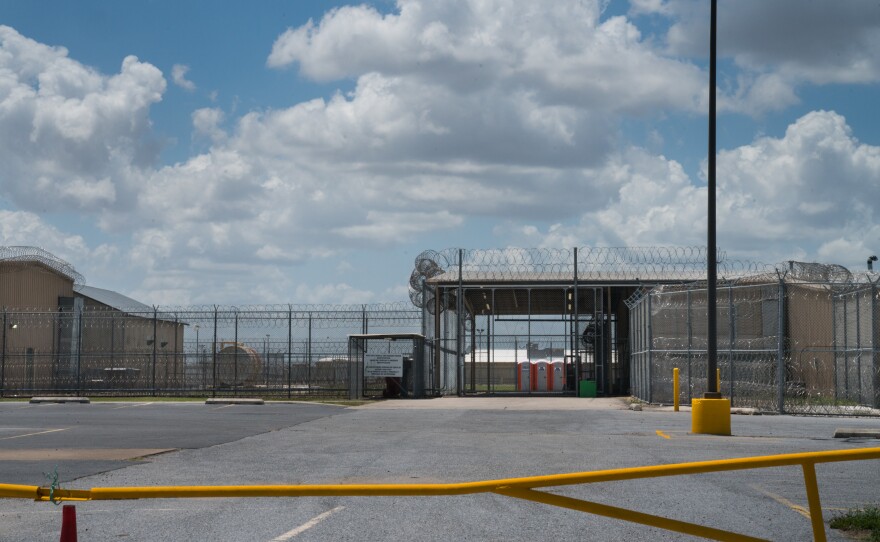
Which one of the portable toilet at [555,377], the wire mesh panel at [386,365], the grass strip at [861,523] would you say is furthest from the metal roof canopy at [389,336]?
the grass strip at [861,523]

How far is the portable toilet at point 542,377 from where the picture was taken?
146 feet

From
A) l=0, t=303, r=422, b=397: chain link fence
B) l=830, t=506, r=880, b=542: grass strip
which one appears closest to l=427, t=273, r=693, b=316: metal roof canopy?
l=0, t=303, r=422, b=397: chain link fence

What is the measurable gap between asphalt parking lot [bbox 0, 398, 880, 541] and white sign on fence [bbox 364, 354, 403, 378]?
884 centimetres

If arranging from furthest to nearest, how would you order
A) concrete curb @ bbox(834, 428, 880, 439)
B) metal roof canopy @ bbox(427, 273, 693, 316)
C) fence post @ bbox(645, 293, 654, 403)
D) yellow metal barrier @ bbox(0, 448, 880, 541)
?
metal roof canopy @ bbox(427, 273, 693, 316), fence post @ bbox(645, 293, 654, 403), concrete curb @ bbox(834, 428, 880, 439), yellow metal barrier @ bbox(0, 448, 880, 541)

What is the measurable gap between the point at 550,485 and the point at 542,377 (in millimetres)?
41308

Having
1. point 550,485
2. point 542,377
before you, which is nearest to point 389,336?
point 542,377

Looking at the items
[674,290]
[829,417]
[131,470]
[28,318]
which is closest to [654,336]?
[674,290]

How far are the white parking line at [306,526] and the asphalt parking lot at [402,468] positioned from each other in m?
0.02

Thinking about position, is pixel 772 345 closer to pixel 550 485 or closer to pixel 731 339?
pixel 731 339

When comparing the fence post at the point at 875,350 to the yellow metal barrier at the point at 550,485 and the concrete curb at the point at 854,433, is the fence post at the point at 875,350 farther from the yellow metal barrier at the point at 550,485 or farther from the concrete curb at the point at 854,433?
the yellow metal barrier at the point at 550,485

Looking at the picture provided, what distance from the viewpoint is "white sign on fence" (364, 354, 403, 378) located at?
108 feet

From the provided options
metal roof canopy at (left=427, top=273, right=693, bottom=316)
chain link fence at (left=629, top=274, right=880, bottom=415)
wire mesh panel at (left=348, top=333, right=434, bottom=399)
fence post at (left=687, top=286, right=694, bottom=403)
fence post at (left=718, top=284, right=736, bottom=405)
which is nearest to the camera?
fence post at (left=718, top=284, right=736, bottom=405)

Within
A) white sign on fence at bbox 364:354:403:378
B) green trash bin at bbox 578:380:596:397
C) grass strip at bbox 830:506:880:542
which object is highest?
white sign on fence at bbox 364:354:403:378

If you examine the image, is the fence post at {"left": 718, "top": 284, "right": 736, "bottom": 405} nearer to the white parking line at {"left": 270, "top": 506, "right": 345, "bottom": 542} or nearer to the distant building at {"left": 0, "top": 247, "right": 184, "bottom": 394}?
the white parking line at {"left": 270, "top": 506, "right": 345, "bottom": 542}
